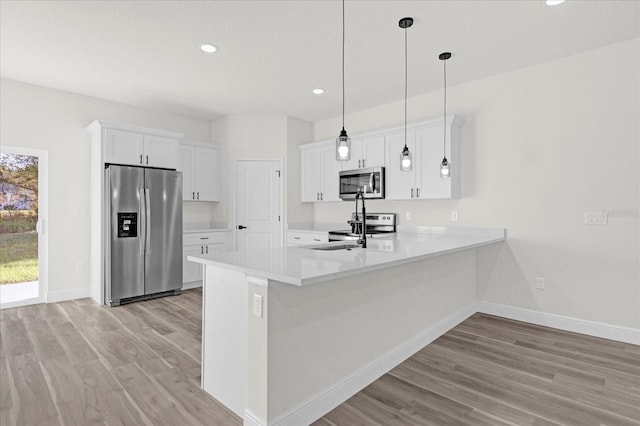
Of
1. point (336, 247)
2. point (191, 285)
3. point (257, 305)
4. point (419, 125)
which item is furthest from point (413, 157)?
point (191, 285)

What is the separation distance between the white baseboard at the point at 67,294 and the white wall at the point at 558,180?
4861mm

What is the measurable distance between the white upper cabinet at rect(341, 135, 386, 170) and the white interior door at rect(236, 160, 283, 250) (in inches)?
52.1

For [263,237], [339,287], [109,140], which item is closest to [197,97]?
[109,140]

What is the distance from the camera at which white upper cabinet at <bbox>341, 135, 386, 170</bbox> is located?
473cm

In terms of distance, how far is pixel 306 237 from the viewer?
5.33 m

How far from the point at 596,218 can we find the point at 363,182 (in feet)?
8.58

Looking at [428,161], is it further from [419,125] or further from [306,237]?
[306,237]

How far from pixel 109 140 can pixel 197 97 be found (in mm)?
1265

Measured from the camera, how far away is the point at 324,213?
588 centimetres

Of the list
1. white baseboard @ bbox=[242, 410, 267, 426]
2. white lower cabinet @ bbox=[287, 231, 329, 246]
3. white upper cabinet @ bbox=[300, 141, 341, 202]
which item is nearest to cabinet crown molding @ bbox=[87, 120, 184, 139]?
white upper cabinet @ bbox=[300, 141, 341, 202]

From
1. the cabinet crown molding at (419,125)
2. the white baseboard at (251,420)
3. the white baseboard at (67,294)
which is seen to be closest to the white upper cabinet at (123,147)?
the white baseboard at (67,294)

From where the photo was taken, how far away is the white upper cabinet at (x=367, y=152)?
4734mm

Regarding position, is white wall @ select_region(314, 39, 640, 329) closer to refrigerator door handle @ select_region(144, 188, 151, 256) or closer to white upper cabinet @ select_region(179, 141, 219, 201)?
white upper cabinet @ select_region(179, 141, 219, 201)

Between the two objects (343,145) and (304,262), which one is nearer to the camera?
(304,262)
